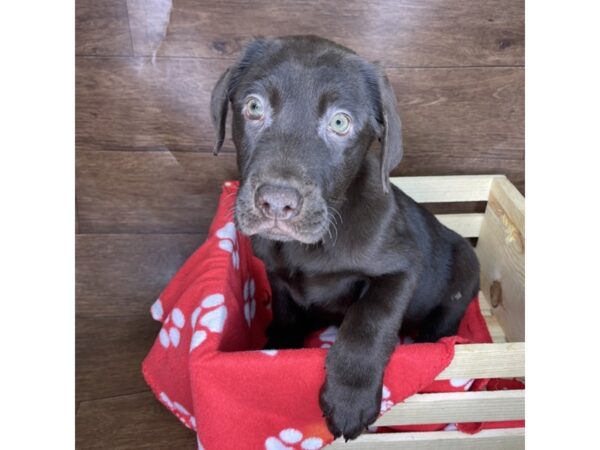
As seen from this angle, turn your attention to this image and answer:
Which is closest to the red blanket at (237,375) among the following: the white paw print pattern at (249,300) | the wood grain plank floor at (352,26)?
the white paw print pattern at (249,300)

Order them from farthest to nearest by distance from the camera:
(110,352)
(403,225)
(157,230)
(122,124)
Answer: (157,230) < (122,124) < (110,352) < (403,225)

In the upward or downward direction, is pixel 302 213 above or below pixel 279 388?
above

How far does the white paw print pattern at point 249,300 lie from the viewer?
2029 millimetres

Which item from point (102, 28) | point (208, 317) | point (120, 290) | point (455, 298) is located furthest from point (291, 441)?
point (102, 28)

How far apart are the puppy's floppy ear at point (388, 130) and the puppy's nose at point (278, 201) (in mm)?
283

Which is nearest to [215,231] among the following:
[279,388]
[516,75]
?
[279,388]

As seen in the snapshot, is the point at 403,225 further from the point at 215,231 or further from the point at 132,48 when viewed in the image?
the point at 132,48

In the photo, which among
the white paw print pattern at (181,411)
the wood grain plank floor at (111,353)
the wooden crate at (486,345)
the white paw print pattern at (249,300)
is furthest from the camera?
the wood grain plank floor at (111,353)

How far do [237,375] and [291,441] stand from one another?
0.29m

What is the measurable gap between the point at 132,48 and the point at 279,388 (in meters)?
1.54

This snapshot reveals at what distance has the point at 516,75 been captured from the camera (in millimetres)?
2512

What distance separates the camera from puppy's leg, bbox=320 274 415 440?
4.64 feet

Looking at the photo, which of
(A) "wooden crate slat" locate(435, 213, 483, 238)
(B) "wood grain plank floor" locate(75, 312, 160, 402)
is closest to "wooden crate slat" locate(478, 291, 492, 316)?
(A) "wooden crate slat" locate(435, 213, 483, 238)

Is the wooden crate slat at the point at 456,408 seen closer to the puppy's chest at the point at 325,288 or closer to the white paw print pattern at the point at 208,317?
the puppy's chest at the point at 325,288
